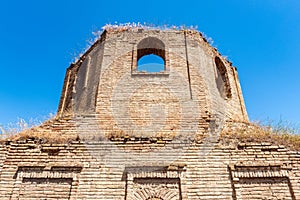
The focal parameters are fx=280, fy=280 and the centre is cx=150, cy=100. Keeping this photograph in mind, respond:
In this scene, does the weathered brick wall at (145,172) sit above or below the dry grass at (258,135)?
below

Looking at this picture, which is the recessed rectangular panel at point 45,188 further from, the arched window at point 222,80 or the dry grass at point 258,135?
the arched window at point 222,80

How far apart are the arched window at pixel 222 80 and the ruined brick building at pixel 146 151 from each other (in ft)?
3.69

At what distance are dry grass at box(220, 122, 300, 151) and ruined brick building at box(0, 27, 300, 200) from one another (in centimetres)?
8

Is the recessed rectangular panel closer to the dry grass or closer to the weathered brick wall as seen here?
the weathered brick wall

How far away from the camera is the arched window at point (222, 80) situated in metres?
9.20

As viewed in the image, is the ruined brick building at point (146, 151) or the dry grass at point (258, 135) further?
the dry grass at point (258, 135)

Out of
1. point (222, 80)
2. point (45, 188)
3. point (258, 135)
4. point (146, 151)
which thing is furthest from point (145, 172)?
point (222, 80)

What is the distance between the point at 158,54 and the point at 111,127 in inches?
134

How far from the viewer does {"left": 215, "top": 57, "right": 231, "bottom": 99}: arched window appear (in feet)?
30.2

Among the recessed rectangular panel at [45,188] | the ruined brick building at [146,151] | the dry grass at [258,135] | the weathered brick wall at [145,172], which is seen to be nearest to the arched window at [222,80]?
the ruined brick building at [146,151]

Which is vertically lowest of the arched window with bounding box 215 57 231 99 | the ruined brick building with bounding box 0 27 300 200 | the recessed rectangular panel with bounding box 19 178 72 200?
the recessed rectangular panel with bounding box 19 178 72 200

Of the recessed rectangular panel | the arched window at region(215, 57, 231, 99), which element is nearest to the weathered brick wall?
the recessed rectangular panel

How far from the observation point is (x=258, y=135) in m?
6.46

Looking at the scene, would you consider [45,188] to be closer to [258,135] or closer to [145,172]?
[145,172]
